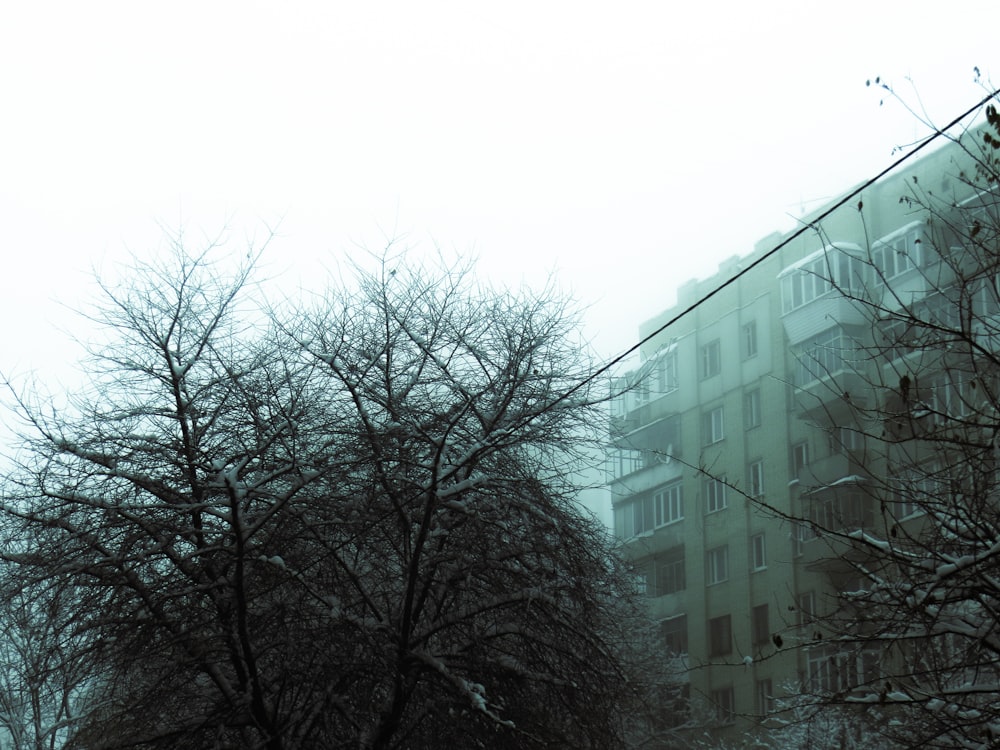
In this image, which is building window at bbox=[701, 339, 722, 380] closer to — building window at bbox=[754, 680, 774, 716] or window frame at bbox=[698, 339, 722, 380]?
window frame at bbox=[698, 339, 722, 380]

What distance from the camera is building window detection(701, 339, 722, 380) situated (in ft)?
127

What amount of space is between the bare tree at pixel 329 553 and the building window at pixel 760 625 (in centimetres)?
2141

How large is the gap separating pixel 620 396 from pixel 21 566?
6006mm

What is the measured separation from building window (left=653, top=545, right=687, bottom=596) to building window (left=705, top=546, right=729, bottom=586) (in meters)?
1.24

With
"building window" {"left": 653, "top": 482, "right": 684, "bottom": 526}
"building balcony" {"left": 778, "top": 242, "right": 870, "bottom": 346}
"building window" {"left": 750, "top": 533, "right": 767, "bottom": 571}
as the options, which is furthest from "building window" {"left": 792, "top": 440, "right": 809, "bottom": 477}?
"building window" {"left": 653, "top": 482, "right": 684, "bottom": 526}

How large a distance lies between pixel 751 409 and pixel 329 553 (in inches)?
1016

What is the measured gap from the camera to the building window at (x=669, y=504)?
38884mm

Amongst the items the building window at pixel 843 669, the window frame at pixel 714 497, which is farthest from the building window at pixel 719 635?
the building window at pixel 843 669

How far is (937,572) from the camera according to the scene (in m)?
7.26

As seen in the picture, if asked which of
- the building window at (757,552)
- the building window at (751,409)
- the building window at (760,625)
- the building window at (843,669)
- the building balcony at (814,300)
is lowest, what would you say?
the building window at (843,669)

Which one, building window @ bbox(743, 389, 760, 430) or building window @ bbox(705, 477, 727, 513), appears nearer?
building window @ bbox(743, 389, 760, 430)

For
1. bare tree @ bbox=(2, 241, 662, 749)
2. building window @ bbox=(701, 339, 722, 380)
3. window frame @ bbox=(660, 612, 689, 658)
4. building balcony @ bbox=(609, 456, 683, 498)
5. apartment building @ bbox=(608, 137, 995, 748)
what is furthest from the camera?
building balcony @ bbox=(609, 456, 683, 498)

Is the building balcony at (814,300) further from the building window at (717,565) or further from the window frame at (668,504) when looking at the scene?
the window frame at (668,504)

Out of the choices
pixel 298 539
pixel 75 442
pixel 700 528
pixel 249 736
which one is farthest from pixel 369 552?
pixel 700 528
